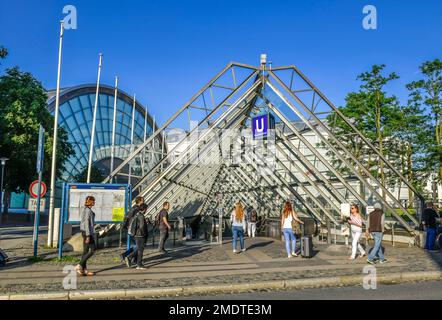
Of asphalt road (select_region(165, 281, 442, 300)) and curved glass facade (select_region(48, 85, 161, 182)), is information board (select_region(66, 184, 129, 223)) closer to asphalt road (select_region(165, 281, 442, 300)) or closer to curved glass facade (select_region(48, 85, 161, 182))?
asphalt road (select_region(165, 281, 442, 300))

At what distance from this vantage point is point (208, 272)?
9.52m

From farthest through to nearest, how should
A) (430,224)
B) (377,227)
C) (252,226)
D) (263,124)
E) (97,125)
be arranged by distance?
1. (97,125)
2. (252,226)
3. (263,124)
4. (430,224)
5. (377,227)

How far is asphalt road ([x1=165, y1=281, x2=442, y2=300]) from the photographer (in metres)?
7.13

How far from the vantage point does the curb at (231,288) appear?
23.3ft

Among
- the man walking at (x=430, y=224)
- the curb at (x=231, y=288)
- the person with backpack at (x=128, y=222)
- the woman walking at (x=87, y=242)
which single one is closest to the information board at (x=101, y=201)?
the person with backpack at (x=128, y=222)

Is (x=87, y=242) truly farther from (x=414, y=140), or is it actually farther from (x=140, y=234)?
(x=414, y=140)

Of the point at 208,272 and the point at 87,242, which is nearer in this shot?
the point at 87,242

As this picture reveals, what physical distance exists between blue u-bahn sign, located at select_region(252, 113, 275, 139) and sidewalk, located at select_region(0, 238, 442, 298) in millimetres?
6345

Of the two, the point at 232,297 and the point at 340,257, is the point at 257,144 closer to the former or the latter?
the point at 340,257

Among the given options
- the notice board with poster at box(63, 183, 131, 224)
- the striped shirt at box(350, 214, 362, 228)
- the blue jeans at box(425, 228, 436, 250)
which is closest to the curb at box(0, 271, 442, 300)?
the striped shirt at box(350, 214, 362, 228)

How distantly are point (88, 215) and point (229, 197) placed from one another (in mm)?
33243

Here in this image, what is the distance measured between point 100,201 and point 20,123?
24.2m

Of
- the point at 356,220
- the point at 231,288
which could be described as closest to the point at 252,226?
the point at 356,220

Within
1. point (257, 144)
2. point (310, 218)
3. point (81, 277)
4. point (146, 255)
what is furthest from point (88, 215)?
point (257, 144)
